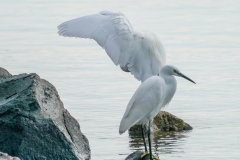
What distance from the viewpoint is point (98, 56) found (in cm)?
1855

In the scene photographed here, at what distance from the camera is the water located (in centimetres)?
1110

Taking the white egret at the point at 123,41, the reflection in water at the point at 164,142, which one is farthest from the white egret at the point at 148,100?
the white egret at the point at 123,41

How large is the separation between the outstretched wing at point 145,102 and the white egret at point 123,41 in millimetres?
1389

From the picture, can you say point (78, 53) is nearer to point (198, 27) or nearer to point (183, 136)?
point (198, 27)

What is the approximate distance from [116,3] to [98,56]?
34.2 feet

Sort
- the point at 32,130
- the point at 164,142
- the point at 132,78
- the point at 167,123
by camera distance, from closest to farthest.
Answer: the point at 32,130 → the point at 164,142 → the point at 167,123 → the point at 132,78

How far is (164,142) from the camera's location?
434 inches

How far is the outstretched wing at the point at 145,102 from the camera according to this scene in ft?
30.3

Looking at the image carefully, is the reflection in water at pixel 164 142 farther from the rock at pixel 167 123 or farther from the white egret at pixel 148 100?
the white egret at pixel 148 100

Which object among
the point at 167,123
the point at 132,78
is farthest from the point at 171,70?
the point at 132,78

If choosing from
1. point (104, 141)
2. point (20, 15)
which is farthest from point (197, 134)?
point (20, 15)

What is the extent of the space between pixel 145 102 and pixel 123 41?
1659 millimetres

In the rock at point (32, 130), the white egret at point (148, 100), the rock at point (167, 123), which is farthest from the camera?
the rock at point (167, 123)

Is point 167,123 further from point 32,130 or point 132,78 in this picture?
point 132,78
